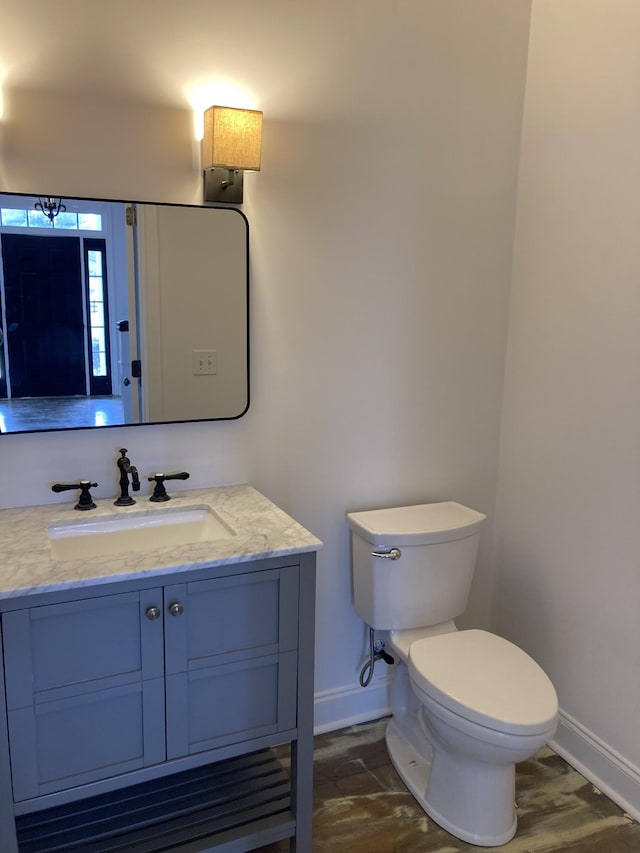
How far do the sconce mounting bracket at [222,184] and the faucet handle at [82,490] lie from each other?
874 mm

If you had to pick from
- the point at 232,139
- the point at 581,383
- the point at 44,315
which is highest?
the point at 232,139

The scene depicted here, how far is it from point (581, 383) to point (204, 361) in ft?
3.98

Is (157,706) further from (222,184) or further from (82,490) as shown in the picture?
(222,184)

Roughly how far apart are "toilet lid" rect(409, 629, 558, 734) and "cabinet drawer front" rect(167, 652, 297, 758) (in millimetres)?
422

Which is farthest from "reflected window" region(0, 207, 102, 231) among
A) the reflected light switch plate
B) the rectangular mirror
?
the reflected light switch plate

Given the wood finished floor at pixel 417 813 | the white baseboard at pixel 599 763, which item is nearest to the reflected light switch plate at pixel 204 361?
the wood finished floor at pixel 417 813

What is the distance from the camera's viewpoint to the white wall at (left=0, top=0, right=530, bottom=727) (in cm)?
183

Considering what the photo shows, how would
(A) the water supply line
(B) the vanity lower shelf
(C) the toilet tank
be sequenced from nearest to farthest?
(B) the vanity lower shelf, (C) the toilet tank, (A) the water supply line

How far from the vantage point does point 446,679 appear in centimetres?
191

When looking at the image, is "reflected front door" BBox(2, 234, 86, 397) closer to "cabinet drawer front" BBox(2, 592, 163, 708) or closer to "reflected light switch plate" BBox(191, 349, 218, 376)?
"reflected light switch plate" BBox(191, 349, 218, 376)

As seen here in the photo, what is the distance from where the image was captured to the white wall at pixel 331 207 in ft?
6.01

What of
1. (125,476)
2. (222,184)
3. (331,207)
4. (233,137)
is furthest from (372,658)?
(233,137)

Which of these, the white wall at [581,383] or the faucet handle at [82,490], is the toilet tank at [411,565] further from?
the faucet handle at [82,490]

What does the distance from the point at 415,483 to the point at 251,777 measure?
1.10m
